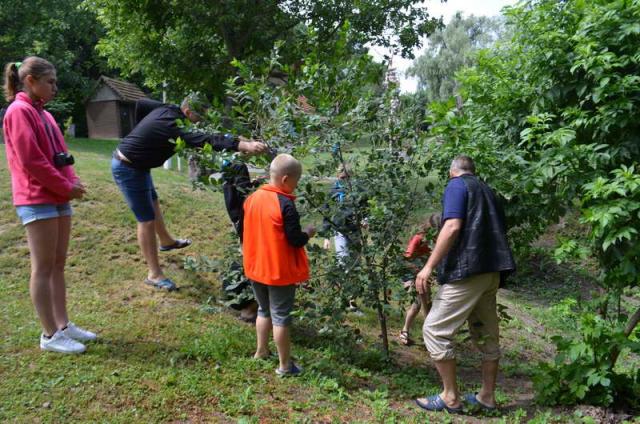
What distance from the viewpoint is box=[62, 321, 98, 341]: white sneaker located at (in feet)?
12.9

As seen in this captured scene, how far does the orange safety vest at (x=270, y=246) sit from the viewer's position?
3.62 meters

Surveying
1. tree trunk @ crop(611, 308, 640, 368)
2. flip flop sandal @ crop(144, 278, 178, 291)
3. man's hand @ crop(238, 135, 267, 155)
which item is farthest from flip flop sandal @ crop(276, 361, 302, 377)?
tree trunk @ crop(611, 308, 640, 368)

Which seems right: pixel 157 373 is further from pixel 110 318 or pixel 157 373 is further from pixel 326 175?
pixel 326 175

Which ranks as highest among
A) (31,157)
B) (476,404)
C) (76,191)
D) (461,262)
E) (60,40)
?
(60,40)

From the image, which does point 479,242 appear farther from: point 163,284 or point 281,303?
point 163,284

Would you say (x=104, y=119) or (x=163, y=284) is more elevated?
(x=104, y=119)

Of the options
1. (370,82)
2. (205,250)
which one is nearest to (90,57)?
(205,250)

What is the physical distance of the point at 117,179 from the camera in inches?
186

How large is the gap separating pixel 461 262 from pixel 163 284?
9.72 ft

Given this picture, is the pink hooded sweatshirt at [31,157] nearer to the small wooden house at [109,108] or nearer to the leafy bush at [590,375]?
the leafy bush at [590,375]

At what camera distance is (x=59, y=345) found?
12.3 ft

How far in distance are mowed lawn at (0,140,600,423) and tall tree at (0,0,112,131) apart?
19.5 m

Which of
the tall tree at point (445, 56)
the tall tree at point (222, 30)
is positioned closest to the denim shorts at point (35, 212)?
the tall tree at point (222, 30)

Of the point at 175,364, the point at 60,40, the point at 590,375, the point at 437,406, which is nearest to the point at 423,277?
the point at 437,406
